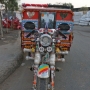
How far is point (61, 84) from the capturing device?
16.9 feet

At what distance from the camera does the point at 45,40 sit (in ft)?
13.6

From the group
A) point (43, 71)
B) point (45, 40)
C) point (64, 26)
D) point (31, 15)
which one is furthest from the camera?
point (31, 15)

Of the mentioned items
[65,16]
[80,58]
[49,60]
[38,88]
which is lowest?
[80,58]

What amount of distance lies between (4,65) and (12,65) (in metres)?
0.27

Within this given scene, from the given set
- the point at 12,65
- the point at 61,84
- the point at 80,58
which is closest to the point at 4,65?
the point at 12,65

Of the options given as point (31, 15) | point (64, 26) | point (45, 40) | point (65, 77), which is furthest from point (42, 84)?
point (31, 15)

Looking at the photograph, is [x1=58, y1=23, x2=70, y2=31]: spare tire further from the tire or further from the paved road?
the tire

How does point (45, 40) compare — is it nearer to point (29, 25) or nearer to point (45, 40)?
point (45, 40)

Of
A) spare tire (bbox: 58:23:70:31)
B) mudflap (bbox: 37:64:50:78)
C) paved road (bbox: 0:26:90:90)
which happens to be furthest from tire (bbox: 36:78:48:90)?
spare tire (bbox: 58:23:70:31)

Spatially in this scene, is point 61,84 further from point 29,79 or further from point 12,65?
point 12,65

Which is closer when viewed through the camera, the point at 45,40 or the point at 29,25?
the point at 45,40

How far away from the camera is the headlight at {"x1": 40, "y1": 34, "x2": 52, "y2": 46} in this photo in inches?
163

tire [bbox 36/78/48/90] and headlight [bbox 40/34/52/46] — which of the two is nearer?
tire [bbox 36/78/48/90]

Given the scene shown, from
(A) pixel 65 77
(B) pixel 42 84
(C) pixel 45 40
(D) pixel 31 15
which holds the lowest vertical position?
(A) pixel 65 77
